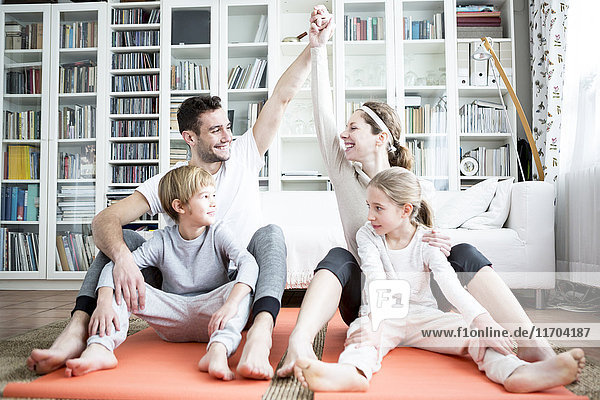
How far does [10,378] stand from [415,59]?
11.0 feet

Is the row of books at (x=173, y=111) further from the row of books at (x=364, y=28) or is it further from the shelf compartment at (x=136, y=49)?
the row of books at (x=364, y=28)

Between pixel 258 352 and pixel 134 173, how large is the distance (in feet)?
9.97

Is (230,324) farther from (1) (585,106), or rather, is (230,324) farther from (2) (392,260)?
(1) (585,106)

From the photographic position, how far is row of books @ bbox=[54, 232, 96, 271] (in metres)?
3.78

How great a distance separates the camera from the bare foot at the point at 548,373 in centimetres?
94

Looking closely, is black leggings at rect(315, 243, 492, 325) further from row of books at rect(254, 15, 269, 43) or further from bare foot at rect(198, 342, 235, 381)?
row of books at rect(254, 15, 269, 43)

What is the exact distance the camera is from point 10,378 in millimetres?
1156

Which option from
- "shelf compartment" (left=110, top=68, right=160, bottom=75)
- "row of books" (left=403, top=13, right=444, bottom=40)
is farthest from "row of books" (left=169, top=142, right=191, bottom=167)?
"row of books" (left=403, top=13, right=444, bottom=40)

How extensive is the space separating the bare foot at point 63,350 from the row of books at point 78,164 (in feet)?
9.17

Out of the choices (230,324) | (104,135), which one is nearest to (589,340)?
(230,324)

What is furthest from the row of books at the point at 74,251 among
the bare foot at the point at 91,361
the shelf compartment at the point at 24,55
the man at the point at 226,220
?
the bare foot at the point at 91,361

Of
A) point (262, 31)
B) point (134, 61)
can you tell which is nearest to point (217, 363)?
point (262, 31)

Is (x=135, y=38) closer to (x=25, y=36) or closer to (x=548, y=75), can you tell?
(x=25, y=36)

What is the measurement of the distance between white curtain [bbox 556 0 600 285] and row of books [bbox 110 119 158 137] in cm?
285
